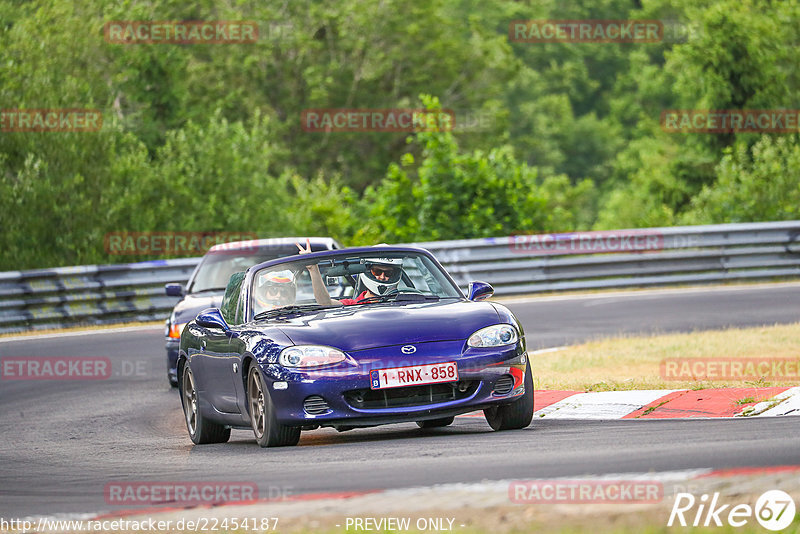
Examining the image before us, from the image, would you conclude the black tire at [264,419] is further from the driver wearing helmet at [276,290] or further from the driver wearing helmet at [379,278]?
the driver wearing helmet at [379,278]

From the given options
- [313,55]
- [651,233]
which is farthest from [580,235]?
[313,55]

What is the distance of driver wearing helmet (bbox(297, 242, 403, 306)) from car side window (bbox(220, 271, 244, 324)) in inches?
26.7

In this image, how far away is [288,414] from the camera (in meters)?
9.20

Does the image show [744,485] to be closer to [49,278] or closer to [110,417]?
[110,417]

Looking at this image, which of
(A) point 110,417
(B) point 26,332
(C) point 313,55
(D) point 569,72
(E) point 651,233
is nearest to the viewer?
(A) point 110,417

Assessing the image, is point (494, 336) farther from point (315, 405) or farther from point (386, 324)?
point (315, 405)

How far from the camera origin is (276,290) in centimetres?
1034

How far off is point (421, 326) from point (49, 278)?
15508 mm

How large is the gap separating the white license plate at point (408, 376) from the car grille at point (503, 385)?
406 mm

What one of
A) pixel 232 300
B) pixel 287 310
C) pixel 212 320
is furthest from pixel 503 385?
pixel 232 300

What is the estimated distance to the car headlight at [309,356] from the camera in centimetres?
912

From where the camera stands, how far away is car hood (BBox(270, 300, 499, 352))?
916 centimetres

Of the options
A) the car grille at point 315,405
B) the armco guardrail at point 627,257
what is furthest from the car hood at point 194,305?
the armco guardrail at point 627,257

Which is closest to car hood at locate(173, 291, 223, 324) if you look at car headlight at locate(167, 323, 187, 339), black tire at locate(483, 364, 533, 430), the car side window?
car headlight at locate(167, 323, 187, 339)
